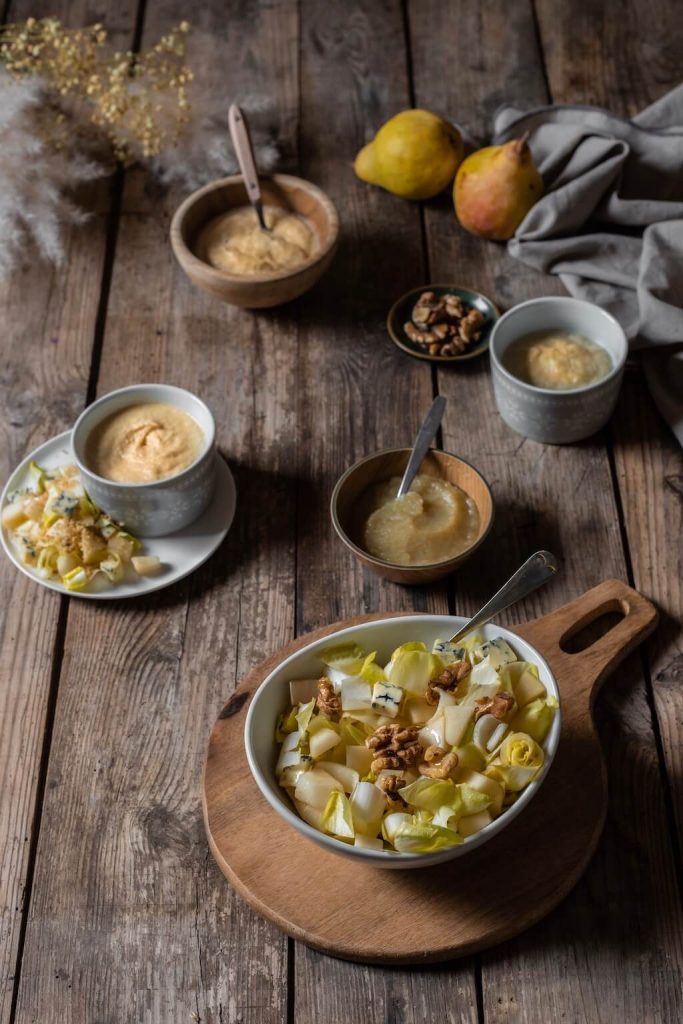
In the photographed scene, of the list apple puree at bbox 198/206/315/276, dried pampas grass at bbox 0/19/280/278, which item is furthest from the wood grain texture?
dried pampas grass at bbox 0/19/280/278

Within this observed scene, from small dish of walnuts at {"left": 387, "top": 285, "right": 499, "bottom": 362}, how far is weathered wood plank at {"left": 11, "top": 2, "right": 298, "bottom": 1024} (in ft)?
0.62

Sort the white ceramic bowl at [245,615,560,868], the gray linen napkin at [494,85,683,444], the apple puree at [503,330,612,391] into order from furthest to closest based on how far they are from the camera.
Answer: the gray linen napkin at [494,85,683,444] → the apple puree at [503,330,612,391] → the white ceramic bowl at [245,615,560,868]

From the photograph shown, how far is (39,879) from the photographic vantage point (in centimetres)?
→ 127

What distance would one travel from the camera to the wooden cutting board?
1174 millimetres

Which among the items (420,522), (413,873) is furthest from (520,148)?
(413,873)

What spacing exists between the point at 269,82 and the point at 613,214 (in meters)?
0.80

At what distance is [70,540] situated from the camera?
4.92ft

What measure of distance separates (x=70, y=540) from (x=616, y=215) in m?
1.09

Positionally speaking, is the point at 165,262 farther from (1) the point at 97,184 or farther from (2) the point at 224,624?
(2) the point at 224,624

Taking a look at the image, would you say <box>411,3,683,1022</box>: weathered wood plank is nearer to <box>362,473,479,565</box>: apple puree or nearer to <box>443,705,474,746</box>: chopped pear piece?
<box>362,473,479,565</box>: apple puree

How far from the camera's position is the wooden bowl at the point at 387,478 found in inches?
57.2

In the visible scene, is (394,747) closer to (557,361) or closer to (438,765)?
(438,765)

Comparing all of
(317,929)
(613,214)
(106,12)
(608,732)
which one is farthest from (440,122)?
(317,929)

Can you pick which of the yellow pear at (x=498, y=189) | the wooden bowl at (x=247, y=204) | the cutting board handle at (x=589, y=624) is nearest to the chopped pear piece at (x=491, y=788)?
the cutting board handle at (x=589, y=624)
